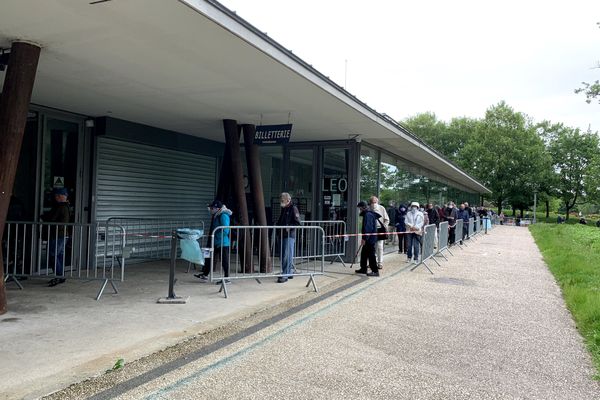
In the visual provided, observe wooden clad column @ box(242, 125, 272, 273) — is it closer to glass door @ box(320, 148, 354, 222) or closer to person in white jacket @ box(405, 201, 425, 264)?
glass door @ box(320, 148, 354, 222)

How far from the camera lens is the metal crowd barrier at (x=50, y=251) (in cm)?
687

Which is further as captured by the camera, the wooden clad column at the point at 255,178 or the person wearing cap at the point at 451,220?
the person wearing cap at the point at 451,220

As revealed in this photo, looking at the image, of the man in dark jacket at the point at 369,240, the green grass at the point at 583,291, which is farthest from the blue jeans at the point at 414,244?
the green grass at the point at 583,291

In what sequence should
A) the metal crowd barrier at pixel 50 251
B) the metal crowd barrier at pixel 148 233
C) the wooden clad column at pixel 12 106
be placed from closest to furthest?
the wooden clad column at pixel 12 106 → the metal crowd barrier at pixel 50 251 → the metal crowd barrier at pixel 148 233

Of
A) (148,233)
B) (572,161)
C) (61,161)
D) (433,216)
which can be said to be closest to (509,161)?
(572,161)

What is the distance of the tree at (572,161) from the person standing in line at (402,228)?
60589 millimetres

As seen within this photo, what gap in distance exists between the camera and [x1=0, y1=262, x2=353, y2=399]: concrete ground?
4.02m

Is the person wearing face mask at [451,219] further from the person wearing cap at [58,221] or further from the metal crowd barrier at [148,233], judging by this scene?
the person wearing cap at [58,221]

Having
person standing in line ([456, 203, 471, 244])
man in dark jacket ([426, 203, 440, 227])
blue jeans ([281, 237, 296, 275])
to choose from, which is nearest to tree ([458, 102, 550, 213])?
person standing in line ([456, 203, 471, 244])

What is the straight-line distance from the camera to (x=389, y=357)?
468 centimetres

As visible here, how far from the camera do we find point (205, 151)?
12.7 m

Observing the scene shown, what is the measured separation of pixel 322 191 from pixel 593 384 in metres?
8.70

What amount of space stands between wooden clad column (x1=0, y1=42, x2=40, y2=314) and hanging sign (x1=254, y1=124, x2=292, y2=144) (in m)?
4.66

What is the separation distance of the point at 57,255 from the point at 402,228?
9.91 m
